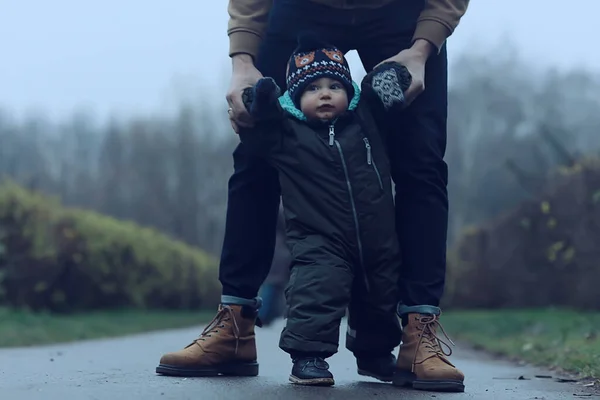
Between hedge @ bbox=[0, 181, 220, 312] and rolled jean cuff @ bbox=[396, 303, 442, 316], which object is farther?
hedge @ bbox=[0, 181, 220, 312]

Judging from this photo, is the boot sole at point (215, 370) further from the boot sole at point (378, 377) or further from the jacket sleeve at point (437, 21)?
the jacket sleeve at point (437, 21)

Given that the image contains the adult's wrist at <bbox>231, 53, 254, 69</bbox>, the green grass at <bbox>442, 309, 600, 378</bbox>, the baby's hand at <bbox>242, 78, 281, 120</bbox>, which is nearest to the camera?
the baby's hand at <bbox>242, 78, 281, 120</bbox>

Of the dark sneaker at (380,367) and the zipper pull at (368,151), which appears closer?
the zipper pull at (368,151)

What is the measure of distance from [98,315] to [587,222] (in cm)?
503

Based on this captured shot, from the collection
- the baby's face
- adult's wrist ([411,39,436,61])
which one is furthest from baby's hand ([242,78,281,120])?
adult's wrist ([411,39,436,61])

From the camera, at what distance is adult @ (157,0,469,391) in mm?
3346

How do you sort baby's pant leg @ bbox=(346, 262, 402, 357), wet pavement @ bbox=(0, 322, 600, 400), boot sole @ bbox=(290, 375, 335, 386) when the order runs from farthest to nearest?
baby's pant leg @ bbox=(346, 262, 402, 357) → boot sole @ bbox=(290, 375, 335, 386) → wet pavement @ bbox=(0, 322, 600, 400)

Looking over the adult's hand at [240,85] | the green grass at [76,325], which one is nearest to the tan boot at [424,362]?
the adult's hand at [240,85]

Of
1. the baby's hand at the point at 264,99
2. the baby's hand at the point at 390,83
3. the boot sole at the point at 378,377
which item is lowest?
the boot sole at the point at 378,377

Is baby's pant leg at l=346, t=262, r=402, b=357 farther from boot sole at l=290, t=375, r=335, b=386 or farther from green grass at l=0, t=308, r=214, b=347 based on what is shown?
green grass at l=0, t=308, r=214, b=347

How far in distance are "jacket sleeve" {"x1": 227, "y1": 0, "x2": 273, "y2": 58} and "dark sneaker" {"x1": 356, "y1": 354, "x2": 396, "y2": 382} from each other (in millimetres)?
1122

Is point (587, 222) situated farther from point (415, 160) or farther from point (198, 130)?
point (198, 130)

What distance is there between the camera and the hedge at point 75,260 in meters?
10.8

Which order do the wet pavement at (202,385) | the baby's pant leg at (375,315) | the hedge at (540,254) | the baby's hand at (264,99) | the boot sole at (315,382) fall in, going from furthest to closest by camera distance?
the hedge at (540,254) → the baby's pant leg at (375,315) → the baby's hand at (264,99) → the boot sole at (315,382) → the wet pavement at (202,385)
